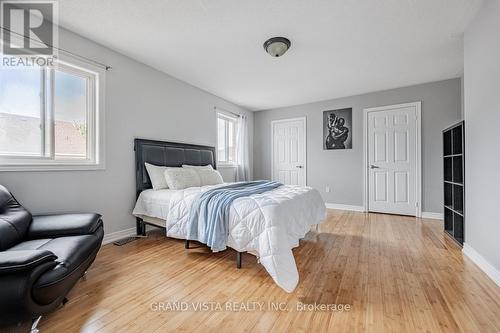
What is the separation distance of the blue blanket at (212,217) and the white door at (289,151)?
10.3 ft

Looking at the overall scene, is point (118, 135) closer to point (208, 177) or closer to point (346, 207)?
point (208, 177)

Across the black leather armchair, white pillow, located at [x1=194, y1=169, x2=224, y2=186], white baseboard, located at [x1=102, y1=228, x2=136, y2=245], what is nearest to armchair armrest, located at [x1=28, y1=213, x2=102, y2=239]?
the black leather armchair

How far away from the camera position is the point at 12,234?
1.58 metres

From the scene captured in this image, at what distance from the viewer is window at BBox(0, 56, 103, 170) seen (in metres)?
2.15

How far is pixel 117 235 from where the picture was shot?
290 cm

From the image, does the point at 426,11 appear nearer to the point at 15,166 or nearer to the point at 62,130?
the point at 62,130

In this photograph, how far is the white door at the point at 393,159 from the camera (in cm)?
420

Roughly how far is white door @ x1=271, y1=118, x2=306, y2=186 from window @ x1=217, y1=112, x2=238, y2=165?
1.10 meters

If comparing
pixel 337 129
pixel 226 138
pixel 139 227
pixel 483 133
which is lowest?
pixel 139 227

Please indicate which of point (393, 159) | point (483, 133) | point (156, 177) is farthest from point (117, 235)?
point (393, 159)

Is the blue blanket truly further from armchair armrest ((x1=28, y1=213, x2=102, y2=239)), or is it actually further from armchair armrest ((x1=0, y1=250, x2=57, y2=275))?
armchair armrest ((x1=0, y1=250, x2=57, y2=275))

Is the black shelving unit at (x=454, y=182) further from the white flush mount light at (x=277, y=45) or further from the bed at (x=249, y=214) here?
the white flush mount light at (x=277, y=45)

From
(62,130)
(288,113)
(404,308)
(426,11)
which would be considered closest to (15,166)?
(62,130)

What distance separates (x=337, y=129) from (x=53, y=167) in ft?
16.0
